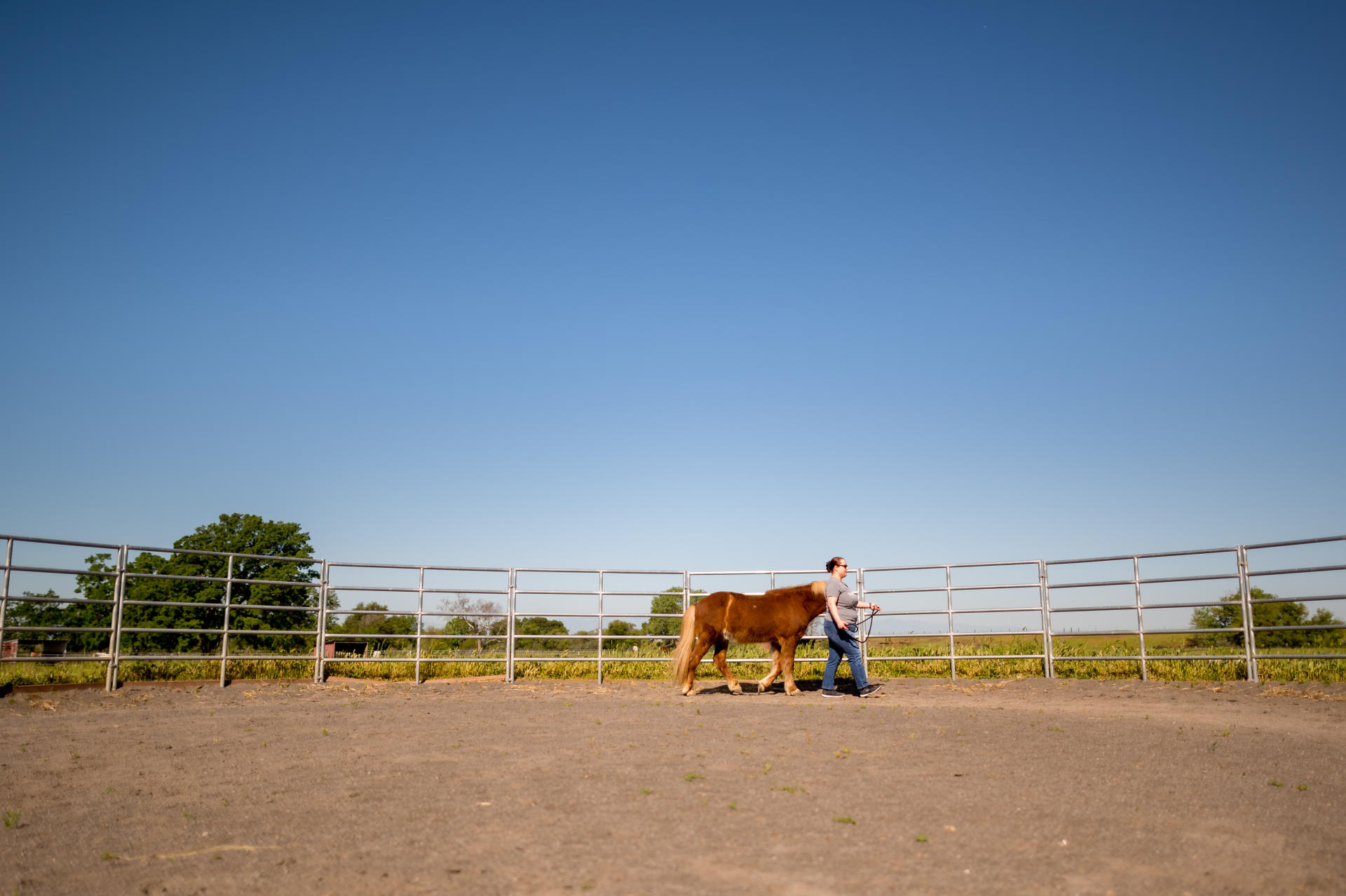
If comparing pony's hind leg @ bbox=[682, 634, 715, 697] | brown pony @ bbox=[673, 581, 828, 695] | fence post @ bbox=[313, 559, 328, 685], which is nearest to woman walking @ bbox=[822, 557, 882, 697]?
brown pony @ bbox=[673, 581, 828, 695]

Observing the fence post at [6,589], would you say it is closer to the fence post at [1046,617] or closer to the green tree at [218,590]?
the fence post at [1046,617]

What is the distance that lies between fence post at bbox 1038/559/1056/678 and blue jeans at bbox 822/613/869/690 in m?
3.72

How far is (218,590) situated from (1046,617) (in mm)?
43521

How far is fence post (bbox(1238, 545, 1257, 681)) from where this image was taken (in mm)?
12102

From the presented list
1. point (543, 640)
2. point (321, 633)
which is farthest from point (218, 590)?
point (321, 633)

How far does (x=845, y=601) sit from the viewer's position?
41.0ft

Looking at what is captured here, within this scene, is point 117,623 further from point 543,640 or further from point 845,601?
point 543,640

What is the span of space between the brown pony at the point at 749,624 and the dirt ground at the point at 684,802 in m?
2.28

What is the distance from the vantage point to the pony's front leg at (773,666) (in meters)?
12.7

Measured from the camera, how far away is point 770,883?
12.9 ft

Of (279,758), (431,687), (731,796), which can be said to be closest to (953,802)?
(731,796)

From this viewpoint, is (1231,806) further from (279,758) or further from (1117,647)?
(1117,647)

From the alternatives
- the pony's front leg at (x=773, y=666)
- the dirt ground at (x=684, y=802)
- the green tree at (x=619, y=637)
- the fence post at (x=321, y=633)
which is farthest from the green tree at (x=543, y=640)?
the dirt ground at (x=684, y=802)

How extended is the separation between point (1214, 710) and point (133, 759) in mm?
10582
